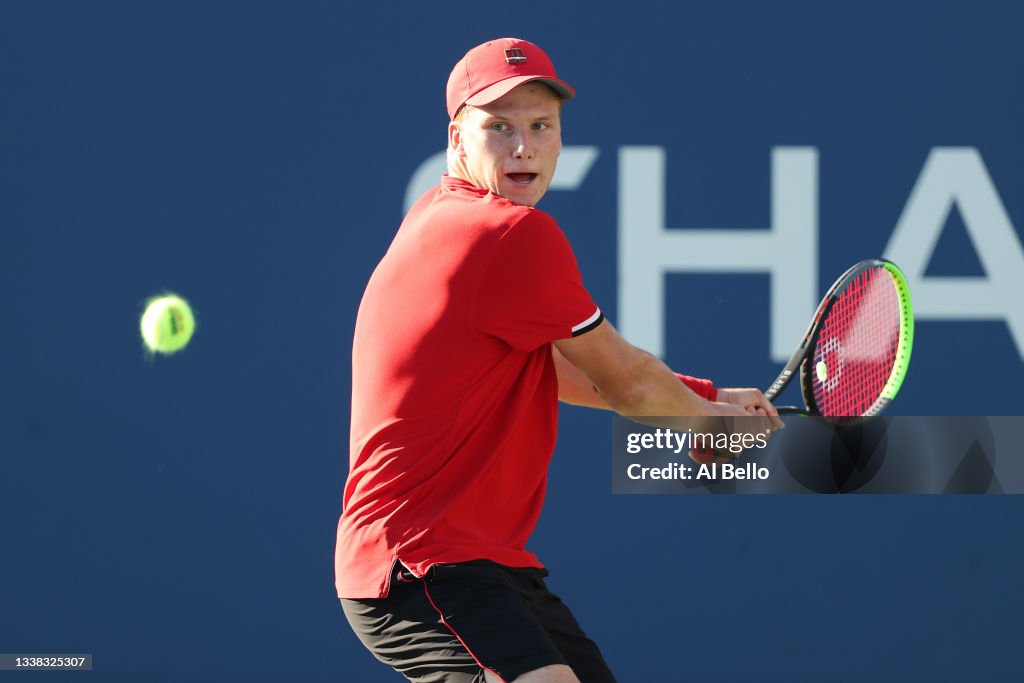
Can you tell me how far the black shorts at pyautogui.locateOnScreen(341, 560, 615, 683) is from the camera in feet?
7.93

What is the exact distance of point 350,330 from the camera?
455 cm

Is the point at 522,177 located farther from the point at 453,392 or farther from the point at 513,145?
the point at 453,392

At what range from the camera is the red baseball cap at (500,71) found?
271 centimetres

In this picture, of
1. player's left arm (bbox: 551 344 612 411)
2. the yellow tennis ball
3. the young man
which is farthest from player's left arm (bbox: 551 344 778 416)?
the yellow tennis ball

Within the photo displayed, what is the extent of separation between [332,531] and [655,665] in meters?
1.00

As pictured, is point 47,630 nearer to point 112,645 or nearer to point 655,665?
point 112,645

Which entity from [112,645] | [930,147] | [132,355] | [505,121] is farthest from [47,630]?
[930,147]

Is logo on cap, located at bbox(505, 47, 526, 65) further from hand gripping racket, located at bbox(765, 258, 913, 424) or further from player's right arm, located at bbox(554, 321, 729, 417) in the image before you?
hand gripping racket, located at bbox(765, 258, 913, 424)

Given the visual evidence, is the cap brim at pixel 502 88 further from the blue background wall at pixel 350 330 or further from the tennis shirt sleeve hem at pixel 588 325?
the blue background wall at pixel 350 330

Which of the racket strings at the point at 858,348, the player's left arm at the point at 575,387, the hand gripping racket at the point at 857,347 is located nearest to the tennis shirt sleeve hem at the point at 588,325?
the player's left arm at the point at 575,387

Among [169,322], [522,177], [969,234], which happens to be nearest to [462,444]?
[522,177]

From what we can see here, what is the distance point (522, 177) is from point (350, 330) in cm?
188

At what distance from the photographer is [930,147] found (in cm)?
451

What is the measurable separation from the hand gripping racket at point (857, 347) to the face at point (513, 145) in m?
0.99
